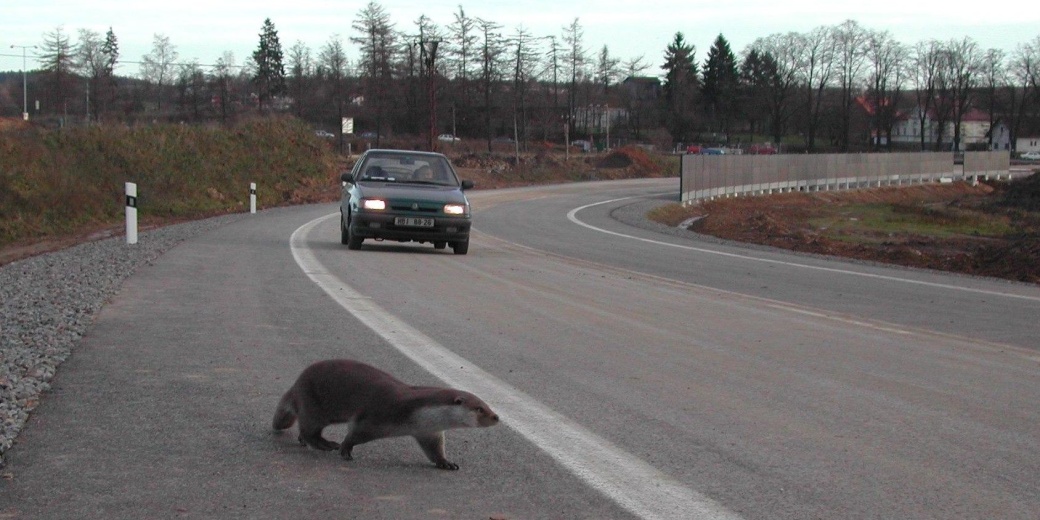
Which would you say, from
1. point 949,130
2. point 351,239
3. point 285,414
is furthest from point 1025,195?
point 949,130

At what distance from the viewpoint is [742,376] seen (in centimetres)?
706

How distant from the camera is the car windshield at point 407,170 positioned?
18.1m

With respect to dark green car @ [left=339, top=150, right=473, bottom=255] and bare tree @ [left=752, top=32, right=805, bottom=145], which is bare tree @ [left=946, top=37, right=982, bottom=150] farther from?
dark green car @ [left=339, top=150, right=473, bottom=255]

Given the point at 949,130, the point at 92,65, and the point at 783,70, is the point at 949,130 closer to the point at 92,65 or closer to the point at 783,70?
the point at 783,70

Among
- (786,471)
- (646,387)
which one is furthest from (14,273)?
(786,471)

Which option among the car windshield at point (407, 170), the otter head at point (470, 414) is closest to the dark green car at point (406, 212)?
the car windshield at point (407, 170)

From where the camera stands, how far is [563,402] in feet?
20.0

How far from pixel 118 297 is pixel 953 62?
127 meters

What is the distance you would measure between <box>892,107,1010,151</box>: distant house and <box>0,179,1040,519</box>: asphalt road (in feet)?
402

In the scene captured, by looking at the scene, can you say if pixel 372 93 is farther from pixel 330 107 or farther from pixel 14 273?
pixel 14 273

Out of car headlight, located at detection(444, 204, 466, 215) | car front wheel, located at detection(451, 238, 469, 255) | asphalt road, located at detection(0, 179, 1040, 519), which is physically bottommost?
car front wheel, located at detection(451, 238, 469, 255)

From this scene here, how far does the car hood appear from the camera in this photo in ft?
55.5

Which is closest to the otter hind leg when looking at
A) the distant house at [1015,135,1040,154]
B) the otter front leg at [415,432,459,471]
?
the otter front leg at [415,432,459,471]

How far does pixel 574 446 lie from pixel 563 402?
984 mm
